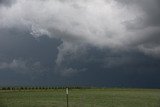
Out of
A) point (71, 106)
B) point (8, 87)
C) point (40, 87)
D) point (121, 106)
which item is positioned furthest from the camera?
point (40, 87)

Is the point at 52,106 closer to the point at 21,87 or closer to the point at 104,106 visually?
the point at 104,106

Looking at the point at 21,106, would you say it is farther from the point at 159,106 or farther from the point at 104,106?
the point at 159,106

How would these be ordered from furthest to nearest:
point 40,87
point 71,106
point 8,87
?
point 40,87, point 8,87, point 71,106

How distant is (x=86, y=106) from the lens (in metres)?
46.3

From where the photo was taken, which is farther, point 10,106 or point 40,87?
point 40,87

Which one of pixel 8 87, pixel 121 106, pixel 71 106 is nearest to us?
pixel 71 106

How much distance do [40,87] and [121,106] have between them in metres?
130

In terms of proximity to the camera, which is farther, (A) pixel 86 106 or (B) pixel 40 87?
(B) pixel 40 87

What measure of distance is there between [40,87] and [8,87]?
750 inches

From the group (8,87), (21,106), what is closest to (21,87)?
(8,87)

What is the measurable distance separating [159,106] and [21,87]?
125 meters

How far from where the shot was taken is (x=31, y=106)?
46406mm

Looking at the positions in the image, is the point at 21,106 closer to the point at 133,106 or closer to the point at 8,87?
the point at 133,106

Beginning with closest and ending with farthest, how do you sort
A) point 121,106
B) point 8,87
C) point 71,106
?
point 71,106, point 121,106, point 8,87
